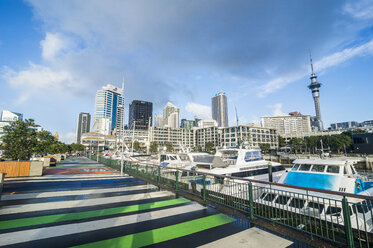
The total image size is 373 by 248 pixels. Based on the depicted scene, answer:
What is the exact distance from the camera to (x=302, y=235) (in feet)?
14.1

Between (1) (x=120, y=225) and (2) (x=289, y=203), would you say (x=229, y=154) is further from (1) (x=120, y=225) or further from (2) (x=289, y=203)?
(1) (x=120, y=225)

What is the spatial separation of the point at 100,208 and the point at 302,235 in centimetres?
632

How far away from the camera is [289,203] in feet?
27.1

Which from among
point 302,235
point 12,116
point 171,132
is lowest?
point 302,235

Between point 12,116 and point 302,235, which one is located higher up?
point 12,116

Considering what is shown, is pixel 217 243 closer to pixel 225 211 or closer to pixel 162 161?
pixel 225 211

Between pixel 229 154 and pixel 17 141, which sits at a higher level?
pixel 17 141

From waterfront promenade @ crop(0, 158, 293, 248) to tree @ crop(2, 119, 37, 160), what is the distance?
1213cm

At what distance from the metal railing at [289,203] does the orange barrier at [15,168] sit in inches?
348

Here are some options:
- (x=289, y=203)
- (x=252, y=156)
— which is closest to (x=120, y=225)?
(x=289, y=203)

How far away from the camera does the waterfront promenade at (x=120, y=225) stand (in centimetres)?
393

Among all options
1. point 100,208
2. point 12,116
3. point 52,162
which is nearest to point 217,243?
point 100,208

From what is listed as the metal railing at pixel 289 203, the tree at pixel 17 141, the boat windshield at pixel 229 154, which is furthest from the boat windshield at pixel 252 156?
the tree at pixel 17 141

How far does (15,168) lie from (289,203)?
1838 cm
